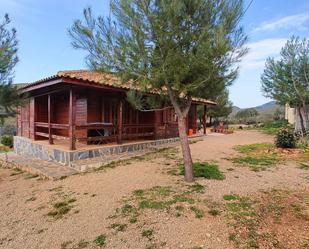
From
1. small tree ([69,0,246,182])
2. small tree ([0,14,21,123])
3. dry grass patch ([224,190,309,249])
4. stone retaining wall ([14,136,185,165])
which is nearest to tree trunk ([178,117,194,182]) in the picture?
small tree ([69,0,246,182])

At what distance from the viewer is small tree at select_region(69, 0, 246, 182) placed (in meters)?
4.60

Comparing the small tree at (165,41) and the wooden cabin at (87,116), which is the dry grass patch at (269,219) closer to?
the small tree at (165,41)

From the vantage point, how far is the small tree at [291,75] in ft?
39.5

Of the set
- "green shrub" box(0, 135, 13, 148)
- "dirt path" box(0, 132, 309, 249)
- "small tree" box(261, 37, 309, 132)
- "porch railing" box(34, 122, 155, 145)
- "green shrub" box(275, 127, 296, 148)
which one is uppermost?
"small tree" box(261, 37, 309, 132)

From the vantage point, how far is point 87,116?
9820mm

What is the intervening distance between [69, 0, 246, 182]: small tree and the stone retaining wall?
3732mm

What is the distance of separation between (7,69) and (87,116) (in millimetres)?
3755

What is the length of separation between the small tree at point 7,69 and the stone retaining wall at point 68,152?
2.07 m

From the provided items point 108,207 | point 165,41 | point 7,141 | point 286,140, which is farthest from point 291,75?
point 7,141

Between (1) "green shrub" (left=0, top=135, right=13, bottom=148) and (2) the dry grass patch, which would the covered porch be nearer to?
(1) "green shrub" (left=0, top=135, right=13, bottom=148)

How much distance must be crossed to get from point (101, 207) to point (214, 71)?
3.59 metres

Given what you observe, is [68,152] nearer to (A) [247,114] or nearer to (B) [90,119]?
(B) [90,119]

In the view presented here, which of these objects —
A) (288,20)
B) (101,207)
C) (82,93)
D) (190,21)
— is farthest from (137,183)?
(288,20)

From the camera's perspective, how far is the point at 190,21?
480 centimetres
